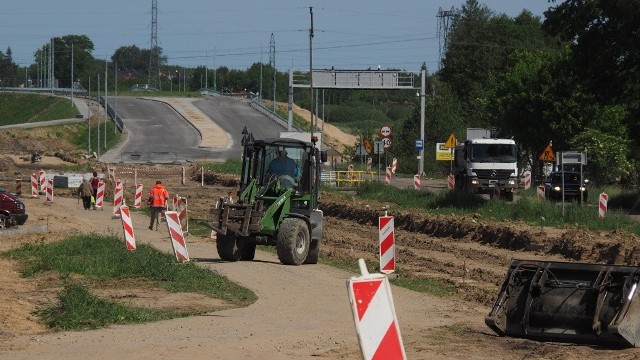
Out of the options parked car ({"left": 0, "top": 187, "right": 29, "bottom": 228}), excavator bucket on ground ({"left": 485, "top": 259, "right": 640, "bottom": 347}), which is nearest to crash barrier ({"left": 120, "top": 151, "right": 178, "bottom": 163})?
parked car ({"left": 0, "top": 187, "right": 29, "bottom": 228})

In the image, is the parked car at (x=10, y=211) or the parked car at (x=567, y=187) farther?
the parked car at (x=567, y=187)

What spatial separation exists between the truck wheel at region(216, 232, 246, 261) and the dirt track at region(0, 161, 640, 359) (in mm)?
374

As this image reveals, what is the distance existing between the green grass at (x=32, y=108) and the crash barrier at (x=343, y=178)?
54.5 m

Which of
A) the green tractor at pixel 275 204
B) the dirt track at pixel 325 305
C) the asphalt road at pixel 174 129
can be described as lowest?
the dirt track at pixel 325 305

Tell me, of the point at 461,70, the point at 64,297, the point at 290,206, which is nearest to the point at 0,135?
the point at 461,70

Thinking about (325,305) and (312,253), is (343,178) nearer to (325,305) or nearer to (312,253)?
(312,253)

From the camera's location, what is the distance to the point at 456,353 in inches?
505

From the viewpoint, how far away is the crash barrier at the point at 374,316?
7.89 metres

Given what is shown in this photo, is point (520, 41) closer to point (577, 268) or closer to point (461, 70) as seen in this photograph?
point (461, 70)

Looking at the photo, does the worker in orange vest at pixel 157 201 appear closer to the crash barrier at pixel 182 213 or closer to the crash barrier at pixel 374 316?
the crash barrier at pixel 182 213

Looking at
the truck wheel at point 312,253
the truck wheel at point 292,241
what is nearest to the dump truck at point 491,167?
the truck wheel at point 312,253

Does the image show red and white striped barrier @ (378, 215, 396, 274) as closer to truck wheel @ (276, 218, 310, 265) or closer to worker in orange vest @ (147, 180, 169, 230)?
truck wheel @ (276, 218, 310, 265)

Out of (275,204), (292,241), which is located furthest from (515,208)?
(292,241)

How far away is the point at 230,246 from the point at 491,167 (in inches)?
1106
